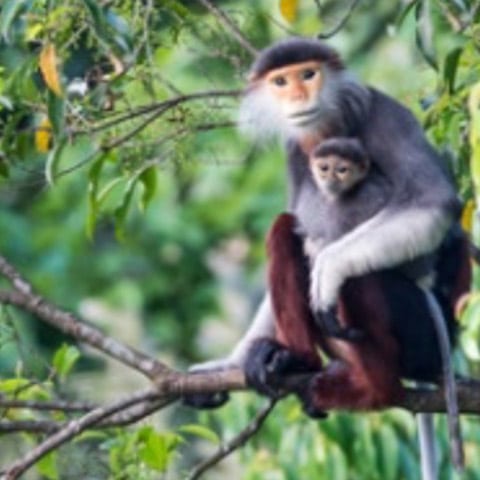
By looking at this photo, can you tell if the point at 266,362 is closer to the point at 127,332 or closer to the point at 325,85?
the point at 325,85

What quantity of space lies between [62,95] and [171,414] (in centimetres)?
344

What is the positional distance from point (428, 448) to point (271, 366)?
0.43 m

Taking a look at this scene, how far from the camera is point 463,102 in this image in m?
5.23

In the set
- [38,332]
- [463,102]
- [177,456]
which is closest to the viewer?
[463,102]

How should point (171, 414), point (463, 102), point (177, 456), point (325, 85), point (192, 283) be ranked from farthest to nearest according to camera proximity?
point (192, 283) → point (171, 414) → point (325, 85) → point (177, 456) → point (463, 102)

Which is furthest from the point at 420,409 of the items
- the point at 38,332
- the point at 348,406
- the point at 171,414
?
the point at 38,332

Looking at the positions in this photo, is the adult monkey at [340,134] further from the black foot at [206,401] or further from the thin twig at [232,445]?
the thin twig at [232,445]

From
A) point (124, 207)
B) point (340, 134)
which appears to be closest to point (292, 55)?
point (340, 134)

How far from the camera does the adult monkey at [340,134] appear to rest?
5.65 meters

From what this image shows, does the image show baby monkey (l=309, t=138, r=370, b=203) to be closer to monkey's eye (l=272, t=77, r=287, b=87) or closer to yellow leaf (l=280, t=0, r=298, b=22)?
monkey's eye (l=272, t=77, r=287, b=87)

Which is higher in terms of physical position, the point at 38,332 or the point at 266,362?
the point at 266,362

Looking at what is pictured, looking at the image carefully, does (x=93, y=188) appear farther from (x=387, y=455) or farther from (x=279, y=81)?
(x=387, y=455)

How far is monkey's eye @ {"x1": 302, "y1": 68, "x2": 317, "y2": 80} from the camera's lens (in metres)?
6.05

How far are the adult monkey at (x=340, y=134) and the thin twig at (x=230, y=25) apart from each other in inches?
7.2
